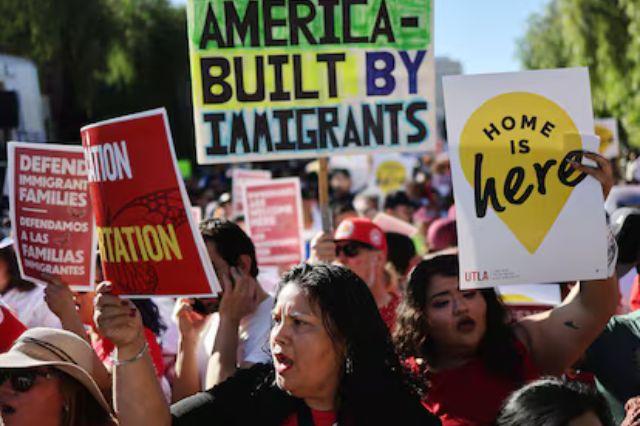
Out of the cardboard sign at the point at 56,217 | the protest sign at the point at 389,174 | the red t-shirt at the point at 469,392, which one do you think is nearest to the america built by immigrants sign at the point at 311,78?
the cardboard sign at the point at 56,217

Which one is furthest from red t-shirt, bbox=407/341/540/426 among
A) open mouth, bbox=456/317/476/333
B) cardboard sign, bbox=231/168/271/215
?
cardboard sign, bbox=231/168/271/215

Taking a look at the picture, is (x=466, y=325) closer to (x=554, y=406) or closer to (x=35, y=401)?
(x=554, y=406)

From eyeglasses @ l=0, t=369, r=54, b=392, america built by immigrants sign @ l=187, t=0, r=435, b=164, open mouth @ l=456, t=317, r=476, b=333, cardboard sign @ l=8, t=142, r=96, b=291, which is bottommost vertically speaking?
open mouth @ l=456, t=317, r=476, b=333

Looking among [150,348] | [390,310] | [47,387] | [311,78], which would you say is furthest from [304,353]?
[390,310]

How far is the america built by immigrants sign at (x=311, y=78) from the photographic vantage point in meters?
3.81

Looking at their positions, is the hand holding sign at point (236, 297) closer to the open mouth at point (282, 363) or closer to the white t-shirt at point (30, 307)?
the open mouth at point (282, 363)

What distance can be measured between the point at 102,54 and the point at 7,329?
23661 millimetres

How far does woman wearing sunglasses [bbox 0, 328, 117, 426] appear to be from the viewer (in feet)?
8.52

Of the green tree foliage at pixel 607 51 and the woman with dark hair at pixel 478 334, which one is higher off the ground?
the green tree foliage at pixel 607 51

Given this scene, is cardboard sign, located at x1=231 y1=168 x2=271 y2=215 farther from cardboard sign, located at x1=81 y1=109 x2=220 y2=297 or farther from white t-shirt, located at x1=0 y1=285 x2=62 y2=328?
cardboard sign, located at x1=81 y1=109 x2=220 y2=297

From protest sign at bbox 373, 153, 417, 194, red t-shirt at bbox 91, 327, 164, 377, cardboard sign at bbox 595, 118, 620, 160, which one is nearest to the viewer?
red t-shirt at bbox 91, 327, 164, 377

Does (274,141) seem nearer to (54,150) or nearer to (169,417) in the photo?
(54,150)

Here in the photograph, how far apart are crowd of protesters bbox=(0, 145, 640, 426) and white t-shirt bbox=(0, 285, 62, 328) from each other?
0.49 m

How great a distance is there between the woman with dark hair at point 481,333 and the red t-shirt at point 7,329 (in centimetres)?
147
